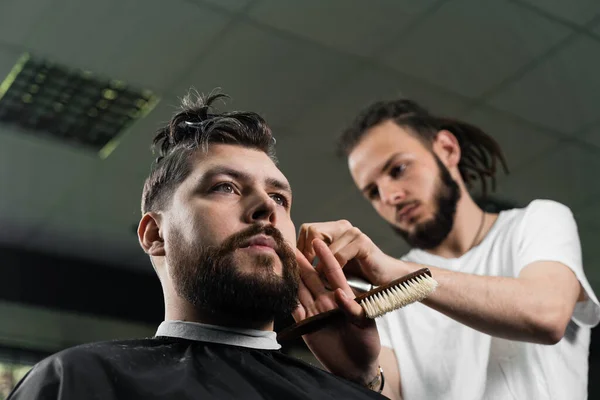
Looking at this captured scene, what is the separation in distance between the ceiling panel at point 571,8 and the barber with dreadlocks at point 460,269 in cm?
121

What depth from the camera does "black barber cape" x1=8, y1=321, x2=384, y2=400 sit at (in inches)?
52.3

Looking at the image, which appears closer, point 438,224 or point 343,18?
point 438,224

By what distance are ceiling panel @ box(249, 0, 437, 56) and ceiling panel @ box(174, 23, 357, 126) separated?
96mm

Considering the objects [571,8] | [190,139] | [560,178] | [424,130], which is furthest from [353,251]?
[560,178]

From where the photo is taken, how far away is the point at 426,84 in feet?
12.8

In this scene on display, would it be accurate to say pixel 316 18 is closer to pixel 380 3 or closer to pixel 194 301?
pixel 380 3

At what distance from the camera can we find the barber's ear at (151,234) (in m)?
1.76

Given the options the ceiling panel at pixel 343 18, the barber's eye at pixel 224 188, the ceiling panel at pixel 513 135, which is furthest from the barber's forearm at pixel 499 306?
the ceiling panel at pixel 513 135

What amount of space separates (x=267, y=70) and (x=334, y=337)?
7.35 feet

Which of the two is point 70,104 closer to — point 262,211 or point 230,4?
point 230,4

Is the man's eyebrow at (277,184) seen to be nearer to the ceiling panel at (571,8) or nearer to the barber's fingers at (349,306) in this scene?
the barber's fingers at (349,306)

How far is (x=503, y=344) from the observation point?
6.44 ft

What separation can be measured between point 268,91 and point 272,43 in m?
0.41

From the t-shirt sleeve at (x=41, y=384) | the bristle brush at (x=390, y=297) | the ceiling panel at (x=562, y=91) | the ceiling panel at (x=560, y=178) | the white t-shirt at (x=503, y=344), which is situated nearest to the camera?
the t-shirt sleeve at (x=41, y=384)
